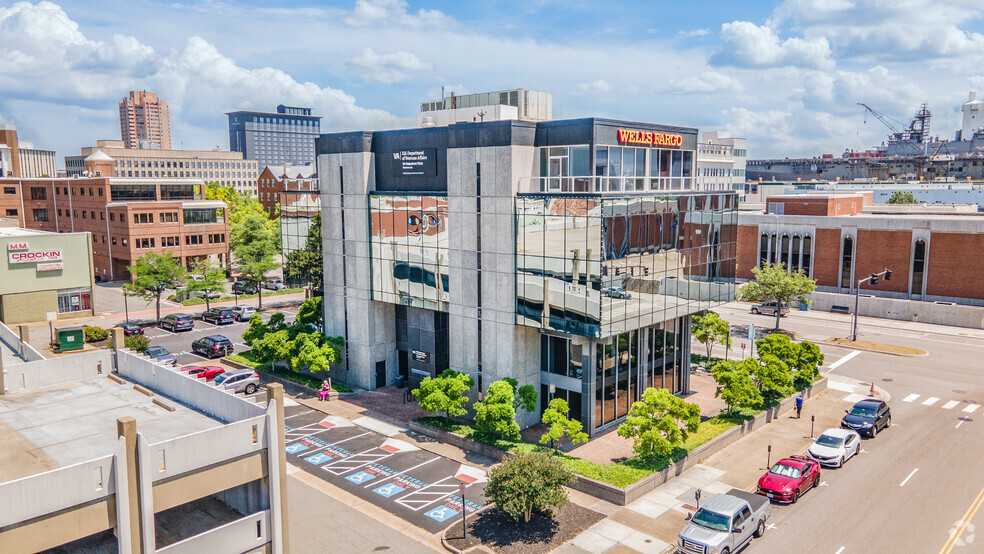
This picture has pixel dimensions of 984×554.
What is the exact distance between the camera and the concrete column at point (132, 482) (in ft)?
55.5

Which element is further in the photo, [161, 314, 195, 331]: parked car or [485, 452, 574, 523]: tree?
[161, 314, 195, 331]: parked car

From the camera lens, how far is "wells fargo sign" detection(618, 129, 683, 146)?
36125 mm

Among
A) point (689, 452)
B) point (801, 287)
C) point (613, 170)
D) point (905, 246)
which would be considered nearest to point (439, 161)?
point (613, 170)

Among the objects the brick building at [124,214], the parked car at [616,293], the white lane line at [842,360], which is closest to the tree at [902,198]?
the white lane line at [842,360]

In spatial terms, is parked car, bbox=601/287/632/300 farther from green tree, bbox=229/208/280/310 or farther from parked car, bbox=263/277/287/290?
parked car, bbox=263/277/287/290

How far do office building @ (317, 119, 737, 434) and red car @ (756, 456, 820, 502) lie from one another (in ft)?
30.6

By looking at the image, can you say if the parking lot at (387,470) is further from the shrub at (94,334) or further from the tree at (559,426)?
the shrub at (94,334)

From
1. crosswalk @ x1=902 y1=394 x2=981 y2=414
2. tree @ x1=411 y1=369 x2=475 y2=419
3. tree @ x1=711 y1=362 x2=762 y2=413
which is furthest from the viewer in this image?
crosswalk @ x1=902 y1=394 x2=981 y2=414

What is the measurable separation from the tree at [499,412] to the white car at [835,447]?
14757 mm

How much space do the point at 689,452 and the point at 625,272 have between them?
30.9ft

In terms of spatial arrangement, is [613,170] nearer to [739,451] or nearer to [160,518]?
[739,451]

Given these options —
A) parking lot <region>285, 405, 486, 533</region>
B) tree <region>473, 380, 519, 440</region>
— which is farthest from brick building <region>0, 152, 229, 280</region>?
tree <region>473, 380, 519, 440</region>

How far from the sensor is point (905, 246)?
69188 millimetres

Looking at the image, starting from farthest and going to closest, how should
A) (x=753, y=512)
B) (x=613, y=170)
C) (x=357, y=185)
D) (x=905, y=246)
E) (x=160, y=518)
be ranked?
(x=905, y=246)
(x=357, y=185)
(x=613, y=170)
(x=753, y=512)
(x=160, y=518)
